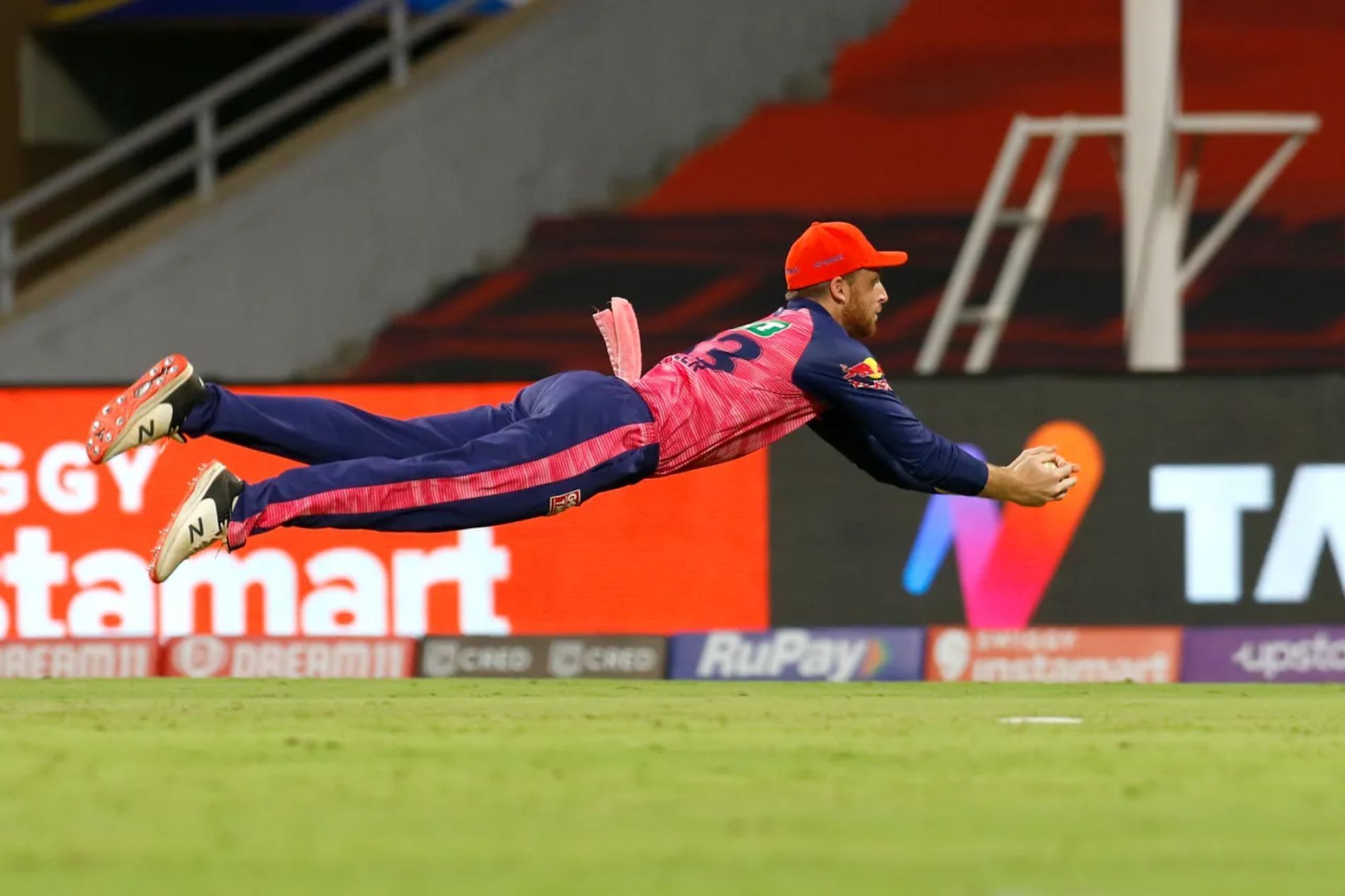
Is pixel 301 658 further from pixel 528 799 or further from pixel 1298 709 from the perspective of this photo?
pixel 528 799

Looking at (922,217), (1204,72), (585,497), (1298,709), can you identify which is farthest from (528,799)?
(1204,72)

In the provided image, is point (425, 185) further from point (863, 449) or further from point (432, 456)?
point (432, 456)

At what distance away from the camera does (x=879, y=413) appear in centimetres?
827

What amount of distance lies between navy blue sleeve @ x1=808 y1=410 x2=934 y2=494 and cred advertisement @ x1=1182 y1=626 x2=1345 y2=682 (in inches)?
136

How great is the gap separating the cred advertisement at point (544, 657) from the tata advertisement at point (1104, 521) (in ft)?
2.20

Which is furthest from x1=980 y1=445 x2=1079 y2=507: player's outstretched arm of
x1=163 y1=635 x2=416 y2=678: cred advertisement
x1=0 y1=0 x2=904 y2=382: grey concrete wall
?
x1=0 y1=0 x2=904 y2=382: grey concrete wall

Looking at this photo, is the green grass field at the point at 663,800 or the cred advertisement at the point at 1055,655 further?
the cred advertisement at the point at 1055,655

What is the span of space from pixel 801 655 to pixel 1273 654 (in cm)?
213

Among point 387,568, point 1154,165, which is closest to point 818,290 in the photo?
point 387,568

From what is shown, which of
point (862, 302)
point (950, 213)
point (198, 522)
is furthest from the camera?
point (950, 213)

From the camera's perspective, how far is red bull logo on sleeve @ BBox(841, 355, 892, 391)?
27.1ft

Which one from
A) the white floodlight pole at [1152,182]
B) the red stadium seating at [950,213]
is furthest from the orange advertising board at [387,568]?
the red stadium seating at [950,213]

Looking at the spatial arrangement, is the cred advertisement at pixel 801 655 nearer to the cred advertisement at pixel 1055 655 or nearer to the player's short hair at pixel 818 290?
the cred advertisement at pixel 1055 655

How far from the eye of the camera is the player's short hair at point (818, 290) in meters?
8.55
